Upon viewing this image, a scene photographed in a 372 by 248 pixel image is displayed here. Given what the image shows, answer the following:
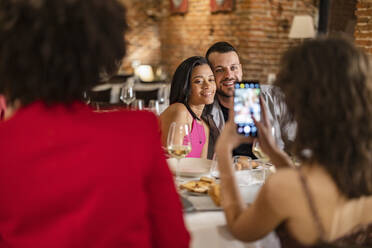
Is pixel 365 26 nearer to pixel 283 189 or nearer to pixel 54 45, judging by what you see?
pixel 283 189

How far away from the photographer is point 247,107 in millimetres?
1478

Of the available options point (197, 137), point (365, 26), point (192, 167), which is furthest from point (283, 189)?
point (365, 26)

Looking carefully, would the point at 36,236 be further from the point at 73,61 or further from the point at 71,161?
the point at 73,61

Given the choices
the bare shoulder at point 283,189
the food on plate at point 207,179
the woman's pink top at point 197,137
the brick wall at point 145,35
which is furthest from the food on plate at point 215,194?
the brick wall at point 145,35

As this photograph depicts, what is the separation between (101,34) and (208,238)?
0.71m

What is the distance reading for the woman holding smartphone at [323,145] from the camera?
3.39 ft

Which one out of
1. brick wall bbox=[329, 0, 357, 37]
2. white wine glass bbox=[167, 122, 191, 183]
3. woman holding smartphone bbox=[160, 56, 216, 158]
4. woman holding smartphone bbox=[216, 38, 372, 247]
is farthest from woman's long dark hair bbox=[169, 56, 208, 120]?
brick wall bbox=[329, 0, 357, 37]

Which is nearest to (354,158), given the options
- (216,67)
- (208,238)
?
(208,238)

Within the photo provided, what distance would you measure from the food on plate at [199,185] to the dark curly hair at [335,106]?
1.78 ft

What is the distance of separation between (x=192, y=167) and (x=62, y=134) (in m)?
1.06

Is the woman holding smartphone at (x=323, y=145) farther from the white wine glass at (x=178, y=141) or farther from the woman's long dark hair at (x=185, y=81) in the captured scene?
the woman's long dark hair at (x=185, y=81)

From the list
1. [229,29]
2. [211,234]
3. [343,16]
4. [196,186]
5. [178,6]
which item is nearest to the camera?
[211,234]

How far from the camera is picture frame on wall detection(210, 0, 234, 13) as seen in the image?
6.60 metres

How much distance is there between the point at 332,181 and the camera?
1.07 metres
